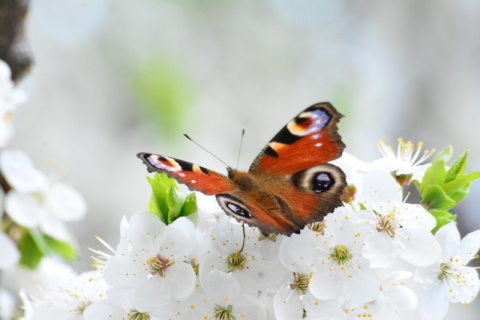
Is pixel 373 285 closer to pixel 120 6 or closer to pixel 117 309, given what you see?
pixel 117 309

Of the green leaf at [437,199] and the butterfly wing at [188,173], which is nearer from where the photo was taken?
the butterfly wing at [188,173]

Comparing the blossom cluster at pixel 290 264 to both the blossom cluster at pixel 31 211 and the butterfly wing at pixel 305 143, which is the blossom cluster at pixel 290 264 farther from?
the blossom cluster at pixel 31 211

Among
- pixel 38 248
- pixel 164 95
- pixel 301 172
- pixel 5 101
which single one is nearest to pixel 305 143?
pixel 301 172

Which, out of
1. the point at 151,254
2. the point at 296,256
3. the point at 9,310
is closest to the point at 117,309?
the point at 151,254

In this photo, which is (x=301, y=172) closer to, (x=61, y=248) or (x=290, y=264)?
(x=290, y=264)

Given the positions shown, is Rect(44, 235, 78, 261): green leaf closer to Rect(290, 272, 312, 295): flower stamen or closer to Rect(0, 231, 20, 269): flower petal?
Rect(0, 231, 20, 269): flower petal

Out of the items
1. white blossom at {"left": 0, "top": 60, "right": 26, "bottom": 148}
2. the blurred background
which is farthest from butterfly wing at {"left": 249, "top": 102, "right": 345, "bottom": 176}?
the blurred background

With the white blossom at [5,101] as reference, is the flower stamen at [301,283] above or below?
above

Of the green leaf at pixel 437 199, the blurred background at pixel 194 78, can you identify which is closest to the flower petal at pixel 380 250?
the green leaf at pixel 437 199
